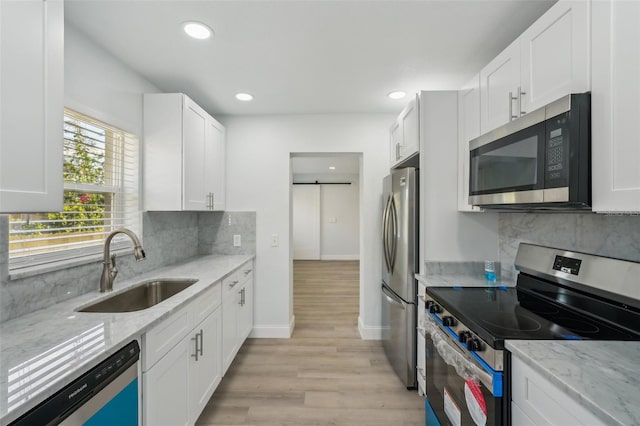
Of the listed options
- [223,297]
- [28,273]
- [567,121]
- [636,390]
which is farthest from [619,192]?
[28,273]

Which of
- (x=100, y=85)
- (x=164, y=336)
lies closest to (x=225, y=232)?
(x=100, y=85)

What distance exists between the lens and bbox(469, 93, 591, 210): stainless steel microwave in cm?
107

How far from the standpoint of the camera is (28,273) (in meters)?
1.37

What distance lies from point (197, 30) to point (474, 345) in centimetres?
225

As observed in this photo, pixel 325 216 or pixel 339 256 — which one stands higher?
pixel 325 216

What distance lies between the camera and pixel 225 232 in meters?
3.22

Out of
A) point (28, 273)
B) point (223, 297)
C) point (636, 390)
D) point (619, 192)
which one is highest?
point (619, 192)

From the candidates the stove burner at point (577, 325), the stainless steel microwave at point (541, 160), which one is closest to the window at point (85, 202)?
the stainless steel microwave at point (541, 160)

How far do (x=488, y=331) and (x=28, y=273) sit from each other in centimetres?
214

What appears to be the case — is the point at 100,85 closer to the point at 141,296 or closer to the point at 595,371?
the point at 141,296

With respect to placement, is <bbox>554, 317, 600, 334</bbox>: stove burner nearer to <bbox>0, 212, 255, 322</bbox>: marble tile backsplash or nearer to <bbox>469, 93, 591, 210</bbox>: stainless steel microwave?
<bbox>469, 93, 591, 210</bbox>: stainless steel microwave

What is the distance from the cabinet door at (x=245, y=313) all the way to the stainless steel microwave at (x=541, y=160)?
2233 mm

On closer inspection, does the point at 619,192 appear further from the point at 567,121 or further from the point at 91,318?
the point at 91,318

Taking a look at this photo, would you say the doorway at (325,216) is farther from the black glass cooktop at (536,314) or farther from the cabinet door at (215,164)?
the black glass cooktop at (536,314)
